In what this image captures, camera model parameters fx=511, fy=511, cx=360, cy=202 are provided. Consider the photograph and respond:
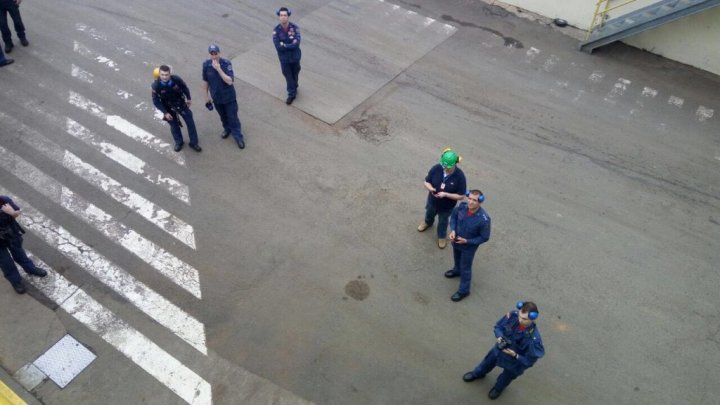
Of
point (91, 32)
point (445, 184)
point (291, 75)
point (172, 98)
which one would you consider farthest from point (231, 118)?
point (91, 32)

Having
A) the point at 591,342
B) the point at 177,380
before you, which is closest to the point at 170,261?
the point at 177,380

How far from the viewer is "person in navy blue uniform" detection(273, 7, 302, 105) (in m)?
9.36

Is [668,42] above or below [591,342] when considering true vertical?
above

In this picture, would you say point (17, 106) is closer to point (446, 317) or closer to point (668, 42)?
point (446, 317)

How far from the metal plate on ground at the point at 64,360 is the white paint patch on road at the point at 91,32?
7.85 m

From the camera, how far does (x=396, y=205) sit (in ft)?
28.8

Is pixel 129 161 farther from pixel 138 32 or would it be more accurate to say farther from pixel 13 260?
pixel 138 32

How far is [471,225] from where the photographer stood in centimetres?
657

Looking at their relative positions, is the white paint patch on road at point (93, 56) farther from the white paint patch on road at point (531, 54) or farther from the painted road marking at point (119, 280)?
the white paint patch on road at point (531, 54)

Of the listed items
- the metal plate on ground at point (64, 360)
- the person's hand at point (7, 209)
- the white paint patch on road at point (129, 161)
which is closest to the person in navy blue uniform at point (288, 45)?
the white paint patch on road at point (129, 161)

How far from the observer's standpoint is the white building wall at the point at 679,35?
37.4ft

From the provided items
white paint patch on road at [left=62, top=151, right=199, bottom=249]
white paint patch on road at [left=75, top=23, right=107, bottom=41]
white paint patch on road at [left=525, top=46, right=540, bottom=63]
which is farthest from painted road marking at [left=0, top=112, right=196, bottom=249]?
white paint patch on road at [left=525, top=46, right=540, bottom=63]

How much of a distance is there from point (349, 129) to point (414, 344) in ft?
15.4

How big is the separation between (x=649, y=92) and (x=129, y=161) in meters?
10.9
